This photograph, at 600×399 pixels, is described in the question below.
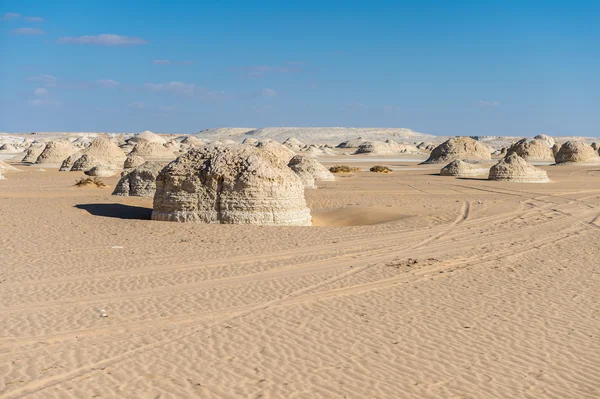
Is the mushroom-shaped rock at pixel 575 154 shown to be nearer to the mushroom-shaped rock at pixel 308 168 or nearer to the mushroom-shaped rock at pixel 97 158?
the mushroom-shaped rock at pixel 308 168

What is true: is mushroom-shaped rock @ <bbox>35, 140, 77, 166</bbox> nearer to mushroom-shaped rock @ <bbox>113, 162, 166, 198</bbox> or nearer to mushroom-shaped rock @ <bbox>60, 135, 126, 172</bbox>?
mushroom-shaped rock @ <bbox>60, 135, 126, 172</bbox>

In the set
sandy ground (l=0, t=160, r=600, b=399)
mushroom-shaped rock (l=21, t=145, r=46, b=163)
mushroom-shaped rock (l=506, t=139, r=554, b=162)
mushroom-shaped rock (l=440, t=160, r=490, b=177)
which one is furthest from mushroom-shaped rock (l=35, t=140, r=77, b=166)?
mushroom-shaped rock (l=506, t=139, r=554, b=162)

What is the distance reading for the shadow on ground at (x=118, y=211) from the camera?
602 inches

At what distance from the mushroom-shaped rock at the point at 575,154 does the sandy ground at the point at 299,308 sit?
2466 cm

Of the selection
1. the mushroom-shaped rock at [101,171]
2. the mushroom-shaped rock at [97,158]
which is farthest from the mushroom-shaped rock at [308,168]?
the mushroom-shaped rock at [97,158]

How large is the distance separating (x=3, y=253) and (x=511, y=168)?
2056cm

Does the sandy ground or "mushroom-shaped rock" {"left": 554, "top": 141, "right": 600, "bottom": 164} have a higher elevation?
"mushroom-shaped rock" {"left": 554, "top": 141, "right": 600, "bottom": 164}

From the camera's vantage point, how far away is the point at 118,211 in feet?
52.5

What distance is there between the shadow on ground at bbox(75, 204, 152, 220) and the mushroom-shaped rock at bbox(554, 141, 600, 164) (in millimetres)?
28994

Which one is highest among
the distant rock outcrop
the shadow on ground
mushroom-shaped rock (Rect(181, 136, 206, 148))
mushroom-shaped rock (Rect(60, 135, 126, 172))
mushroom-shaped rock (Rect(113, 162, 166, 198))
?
mushroom-shaped rock (Rect(181, 136, 206, 148))

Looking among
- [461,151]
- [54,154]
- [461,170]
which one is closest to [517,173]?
[461,170]

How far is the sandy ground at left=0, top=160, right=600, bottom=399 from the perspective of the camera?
225 inches

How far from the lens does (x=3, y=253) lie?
1108 centimetres

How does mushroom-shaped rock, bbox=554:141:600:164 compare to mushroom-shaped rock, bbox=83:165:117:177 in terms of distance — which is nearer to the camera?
mushroom-shaped rock, bbox=83:165:117:177
